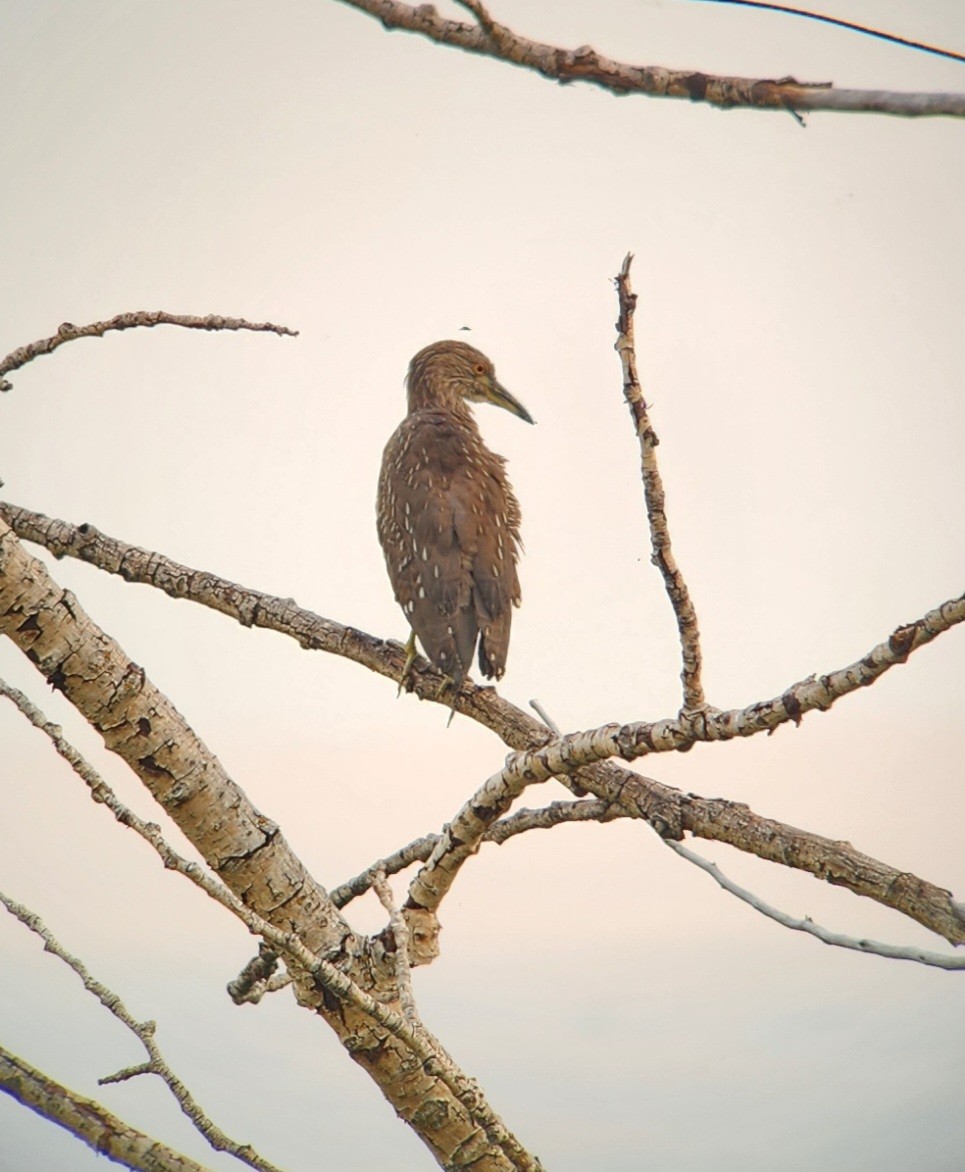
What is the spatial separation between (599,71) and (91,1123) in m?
1.24

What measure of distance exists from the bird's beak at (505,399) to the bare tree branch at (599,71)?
13.1 ft

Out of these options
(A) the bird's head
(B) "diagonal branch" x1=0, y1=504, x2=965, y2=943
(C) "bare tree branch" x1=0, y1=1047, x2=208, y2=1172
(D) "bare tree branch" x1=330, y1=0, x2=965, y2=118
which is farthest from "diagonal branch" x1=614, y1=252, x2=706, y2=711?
(A) the bird's head

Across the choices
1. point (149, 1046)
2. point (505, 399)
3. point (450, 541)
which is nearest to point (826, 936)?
point (149, 1046)

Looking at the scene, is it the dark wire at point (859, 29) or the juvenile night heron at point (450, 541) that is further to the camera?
the juvenile night heron at point (450, 541)

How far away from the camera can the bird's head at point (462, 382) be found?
17.4ft

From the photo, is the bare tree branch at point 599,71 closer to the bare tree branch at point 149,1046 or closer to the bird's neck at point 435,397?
the bare tree branch at point 149,1046

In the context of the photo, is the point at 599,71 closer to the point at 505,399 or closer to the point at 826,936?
the point at 826,936

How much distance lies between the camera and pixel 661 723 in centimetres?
198

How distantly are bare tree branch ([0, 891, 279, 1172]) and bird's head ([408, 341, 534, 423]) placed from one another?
369 centimetres

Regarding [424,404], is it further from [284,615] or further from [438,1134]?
[438,1134]

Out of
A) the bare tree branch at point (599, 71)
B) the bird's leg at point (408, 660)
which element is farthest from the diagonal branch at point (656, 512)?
the bird's leg at point (408, 660)

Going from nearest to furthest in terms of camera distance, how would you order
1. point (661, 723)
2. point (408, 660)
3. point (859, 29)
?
point (859, 29) → point (661, 723) → point (408, 660)

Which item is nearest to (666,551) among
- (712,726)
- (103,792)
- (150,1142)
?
(712,726)

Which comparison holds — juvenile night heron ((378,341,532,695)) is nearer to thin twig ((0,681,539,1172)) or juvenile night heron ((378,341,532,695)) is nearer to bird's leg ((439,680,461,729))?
bird's leg ((439,680,461,729))
